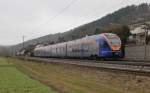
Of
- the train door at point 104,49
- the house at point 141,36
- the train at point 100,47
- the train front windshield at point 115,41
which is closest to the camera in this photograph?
the train door at point 104,49

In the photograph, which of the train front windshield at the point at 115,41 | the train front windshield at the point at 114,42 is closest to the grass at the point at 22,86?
the train front windshield at the point at 114,42

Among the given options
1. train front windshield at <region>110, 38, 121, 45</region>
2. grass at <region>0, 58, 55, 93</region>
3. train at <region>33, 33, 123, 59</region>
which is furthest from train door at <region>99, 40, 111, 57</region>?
grass at <region>0, 58, 55, 93</region>

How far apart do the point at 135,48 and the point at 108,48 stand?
11.2 metres

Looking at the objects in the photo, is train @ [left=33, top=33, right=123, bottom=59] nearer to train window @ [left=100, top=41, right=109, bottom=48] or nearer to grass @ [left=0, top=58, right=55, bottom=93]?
train window @ [left=100, top=41, right=109, bottom=48]

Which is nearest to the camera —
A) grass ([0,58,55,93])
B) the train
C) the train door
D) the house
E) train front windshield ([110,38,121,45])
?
grass ([0,58,55,93])

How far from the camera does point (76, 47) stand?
55156mm

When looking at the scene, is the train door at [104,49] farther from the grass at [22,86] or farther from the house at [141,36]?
the house at [141,36]

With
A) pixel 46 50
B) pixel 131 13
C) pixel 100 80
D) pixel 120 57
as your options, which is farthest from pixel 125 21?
pixel 100 80

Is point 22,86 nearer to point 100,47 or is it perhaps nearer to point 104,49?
point 104,49

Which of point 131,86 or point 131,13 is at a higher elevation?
point 131,13

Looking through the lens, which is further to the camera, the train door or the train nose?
the train nose

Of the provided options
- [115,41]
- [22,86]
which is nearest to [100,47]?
[115,41]

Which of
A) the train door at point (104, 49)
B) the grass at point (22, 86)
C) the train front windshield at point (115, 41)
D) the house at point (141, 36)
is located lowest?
the grass at point (22, 86)

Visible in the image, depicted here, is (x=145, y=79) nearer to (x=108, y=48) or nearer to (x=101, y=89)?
(x=101, y=89)
